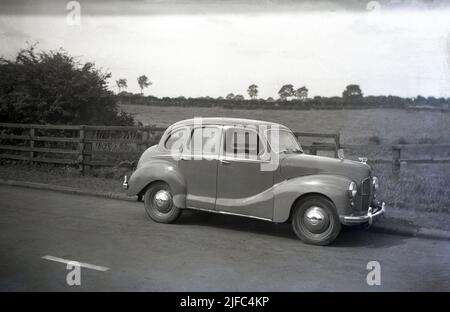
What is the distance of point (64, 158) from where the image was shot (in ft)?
41.5

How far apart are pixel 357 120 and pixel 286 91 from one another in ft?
8.19

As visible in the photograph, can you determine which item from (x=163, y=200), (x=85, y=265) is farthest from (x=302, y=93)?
(x=85, y=265)

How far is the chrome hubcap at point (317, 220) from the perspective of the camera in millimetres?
5668

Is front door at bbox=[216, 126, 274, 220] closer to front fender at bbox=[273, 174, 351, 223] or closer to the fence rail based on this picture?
front fender at bbox=[273, 174, 351, 223]

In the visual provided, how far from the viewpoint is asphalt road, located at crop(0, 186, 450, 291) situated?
4227 mm

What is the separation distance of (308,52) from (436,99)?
89.6 inches

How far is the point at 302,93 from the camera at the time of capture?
9.04 metres

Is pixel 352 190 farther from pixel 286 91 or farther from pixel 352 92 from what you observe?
pixel 286 91

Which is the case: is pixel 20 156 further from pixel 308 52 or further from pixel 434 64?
pixel 434 64

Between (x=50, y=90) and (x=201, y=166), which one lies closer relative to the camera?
(x=201, y=166)

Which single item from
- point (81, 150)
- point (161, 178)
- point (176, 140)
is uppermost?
point (176, 140)

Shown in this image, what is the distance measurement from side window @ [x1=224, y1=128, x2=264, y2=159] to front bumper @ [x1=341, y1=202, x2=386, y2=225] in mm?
1457

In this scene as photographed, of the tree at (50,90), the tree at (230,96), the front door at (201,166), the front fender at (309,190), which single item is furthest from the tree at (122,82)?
the front fender at (309,190)
